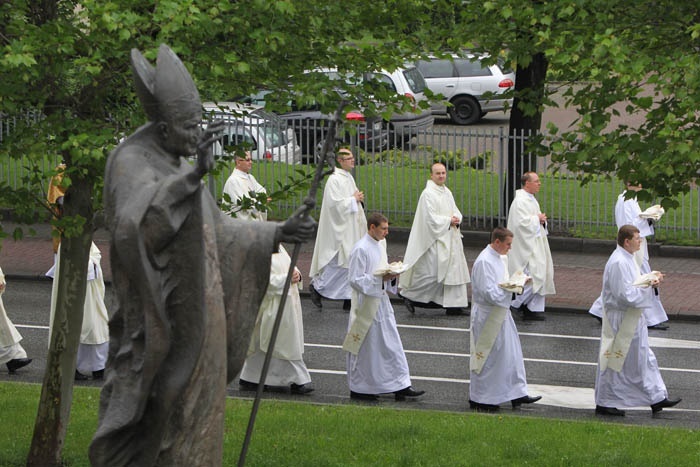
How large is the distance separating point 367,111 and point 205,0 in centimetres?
154

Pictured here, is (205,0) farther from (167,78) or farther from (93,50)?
(167,78)

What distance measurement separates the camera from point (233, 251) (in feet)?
21.0

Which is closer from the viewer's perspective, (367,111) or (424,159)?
(367,111)

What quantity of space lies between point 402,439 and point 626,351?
3101 millimetres

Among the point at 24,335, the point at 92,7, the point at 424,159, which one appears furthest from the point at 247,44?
the point at 424,159

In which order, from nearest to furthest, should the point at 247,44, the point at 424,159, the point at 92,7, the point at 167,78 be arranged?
the point at 167,78 → the point at 92,7 → the point at 247,44 → the point at 424,159

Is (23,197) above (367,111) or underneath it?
underneath

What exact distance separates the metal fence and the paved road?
498cm

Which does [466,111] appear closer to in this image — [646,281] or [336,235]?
[336,235]

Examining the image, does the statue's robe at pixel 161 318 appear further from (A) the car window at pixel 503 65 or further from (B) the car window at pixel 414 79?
(B) the car window at pixel 414 79

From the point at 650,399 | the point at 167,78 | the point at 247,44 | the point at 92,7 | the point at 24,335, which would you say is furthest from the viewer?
the point at 24,335

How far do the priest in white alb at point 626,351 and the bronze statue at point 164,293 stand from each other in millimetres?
7759

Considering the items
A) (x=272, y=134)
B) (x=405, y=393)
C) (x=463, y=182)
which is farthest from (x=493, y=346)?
(x=272, y=134)

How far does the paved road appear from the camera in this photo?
13.6 meters
